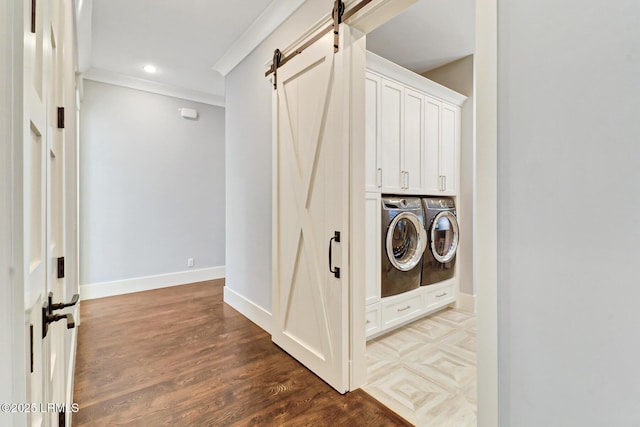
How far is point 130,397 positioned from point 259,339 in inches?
40.9

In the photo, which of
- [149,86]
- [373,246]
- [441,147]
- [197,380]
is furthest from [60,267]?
[149,86]

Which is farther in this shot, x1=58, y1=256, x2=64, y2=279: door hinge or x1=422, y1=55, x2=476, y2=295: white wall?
x1=422, y1=55, x2=476, y2=295: white wall

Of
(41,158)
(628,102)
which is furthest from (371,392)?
(41,158)

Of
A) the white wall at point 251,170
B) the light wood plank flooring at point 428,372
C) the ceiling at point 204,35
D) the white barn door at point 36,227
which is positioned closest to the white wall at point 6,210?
the white barn door at point 36,227

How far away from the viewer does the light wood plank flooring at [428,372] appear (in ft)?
5.68

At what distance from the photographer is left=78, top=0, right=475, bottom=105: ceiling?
2.52 metres

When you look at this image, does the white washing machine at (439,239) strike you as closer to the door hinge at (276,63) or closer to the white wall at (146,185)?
the door hinge at (276,63)

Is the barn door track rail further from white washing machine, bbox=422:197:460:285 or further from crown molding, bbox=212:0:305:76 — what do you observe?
white washing machine, bbox=422:197:460:285

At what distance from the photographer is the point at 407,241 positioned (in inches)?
115

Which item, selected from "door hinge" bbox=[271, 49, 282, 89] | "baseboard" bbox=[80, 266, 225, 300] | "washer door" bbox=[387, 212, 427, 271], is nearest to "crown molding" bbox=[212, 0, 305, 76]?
"door hinge" bbox=[271, 49, 282, 89]

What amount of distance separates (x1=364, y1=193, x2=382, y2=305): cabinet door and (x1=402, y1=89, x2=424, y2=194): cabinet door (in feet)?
1.71

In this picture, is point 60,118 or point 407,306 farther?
point 407,306

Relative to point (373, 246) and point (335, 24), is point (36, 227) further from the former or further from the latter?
point (373, 246)

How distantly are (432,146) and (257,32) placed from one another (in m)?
2.11
